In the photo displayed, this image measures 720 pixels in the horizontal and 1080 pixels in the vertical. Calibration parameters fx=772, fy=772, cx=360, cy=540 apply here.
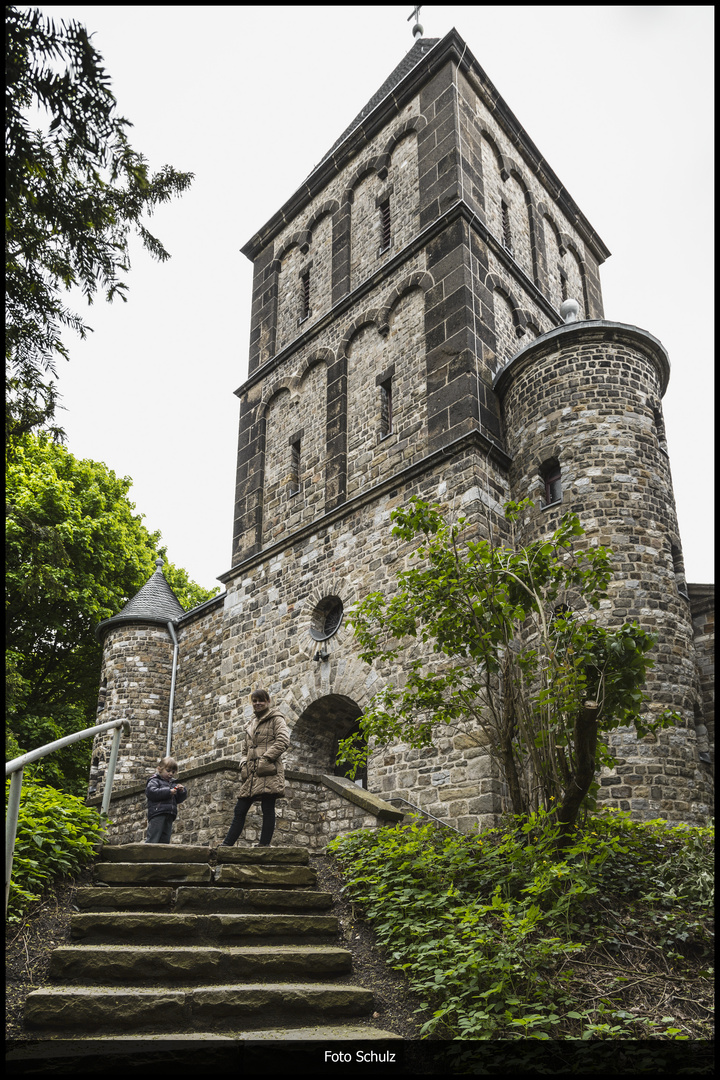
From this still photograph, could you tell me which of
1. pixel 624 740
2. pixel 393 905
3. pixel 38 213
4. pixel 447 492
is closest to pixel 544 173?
pixel 447 492

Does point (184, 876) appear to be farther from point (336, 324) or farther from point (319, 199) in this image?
point (319, 199)

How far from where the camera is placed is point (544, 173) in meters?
17.9

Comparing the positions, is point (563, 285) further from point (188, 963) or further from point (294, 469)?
point (188, 963)

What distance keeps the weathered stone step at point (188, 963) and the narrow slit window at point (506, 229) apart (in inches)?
535

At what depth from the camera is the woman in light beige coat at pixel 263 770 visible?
23.4 ft

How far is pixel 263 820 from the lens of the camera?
7176 mm

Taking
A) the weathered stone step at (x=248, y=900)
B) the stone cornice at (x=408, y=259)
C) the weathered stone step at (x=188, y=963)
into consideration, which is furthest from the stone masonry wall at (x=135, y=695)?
the weathered stone step at (x=188, y=963)

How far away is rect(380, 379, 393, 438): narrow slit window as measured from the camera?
13.3 m

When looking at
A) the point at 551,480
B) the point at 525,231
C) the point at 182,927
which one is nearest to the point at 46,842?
the point at 182,927

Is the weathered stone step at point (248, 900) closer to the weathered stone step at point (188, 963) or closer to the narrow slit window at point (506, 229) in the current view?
the weathered stone step at point (188, 963)

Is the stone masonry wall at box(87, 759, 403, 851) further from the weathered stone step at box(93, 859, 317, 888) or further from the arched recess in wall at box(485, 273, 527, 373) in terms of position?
the arched recess in wall at box(485, 273, 527, 373)

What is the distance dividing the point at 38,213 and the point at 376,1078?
199 inches

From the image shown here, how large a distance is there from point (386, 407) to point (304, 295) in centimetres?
511

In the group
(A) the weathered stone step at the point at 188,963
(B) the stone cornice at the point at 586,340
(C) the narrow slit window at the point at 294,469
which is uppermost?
(B) the stone cornice at the point at 586,340
